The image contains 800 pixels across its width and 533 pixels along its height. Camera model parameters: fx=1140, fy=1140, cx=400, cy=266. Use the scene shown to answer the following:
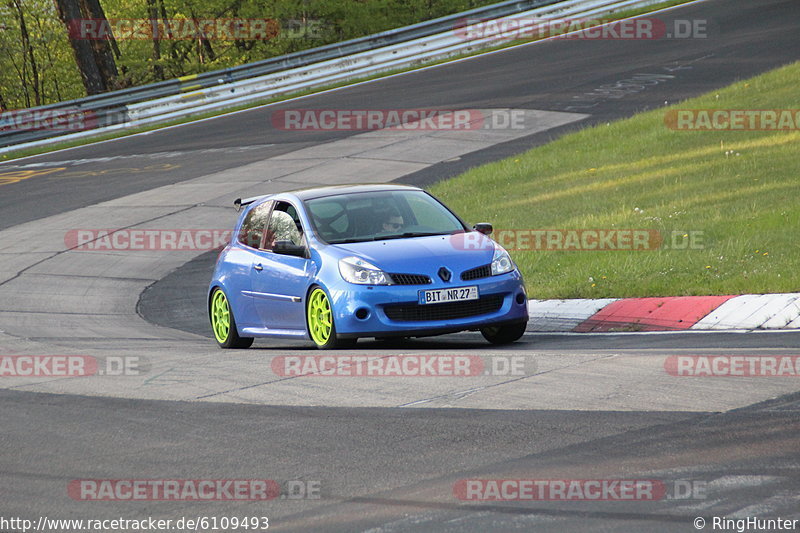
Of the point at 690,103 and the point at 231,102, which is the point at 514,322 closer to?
the point at 690,103

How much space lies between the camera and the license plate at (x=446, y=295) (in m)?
9.96

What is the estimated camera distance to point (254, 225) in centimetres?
1216

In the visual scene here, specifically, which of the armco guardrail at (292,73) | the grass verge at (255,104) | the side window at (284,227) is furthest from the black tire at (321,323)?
the armco guardrail at (292,73)

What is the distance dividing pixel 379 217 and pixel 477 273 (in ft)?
4.49

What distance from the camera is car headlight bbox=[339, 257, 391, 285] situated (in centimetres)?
1003

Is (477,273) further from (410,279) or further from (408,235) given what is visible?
(408,235)

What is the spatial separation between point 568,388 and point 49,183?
66.1 ft

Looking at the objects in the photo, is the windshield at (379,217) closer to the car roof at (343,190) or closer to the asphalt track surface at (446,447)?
the car roof at (343,190)

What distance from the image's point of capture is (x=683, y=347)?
9.26 meters

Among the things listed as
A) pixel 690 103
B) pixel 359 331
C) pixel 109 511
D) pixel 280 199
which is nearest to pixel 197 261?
pixel 280 199

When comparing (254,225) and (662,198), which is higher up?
(254,225)

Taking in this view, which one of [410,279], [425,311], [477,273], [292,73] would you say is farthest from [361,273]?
[292,73]

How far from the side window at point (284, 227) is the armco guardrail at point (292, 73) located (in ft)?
68.9

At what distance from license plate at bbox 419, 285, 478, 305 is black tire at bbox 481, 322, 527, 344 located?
65 cm
